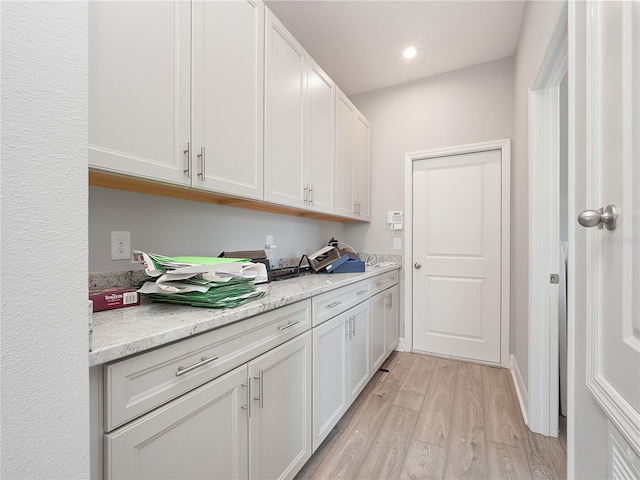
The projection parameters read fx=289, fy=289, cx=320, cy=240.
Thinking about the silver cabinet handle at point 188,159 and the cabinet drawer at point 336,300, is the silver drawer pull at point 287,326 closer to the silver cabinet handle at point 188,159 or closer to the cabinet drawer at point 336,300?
the cabinet drawer at point 336,300

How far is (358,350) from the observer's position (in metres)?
1.96

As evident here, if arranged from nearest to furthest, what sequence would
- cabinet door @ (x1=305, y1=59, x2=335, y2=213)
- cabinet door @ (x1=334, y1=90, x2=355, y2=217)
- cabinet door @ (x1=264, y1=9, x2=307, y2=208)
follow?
cabinet door @ (x1=264, y1=9, x2=307, y2=208) < cabinet door @ (x1=305, y1=59, x2=335, y2=213) < cabinet door @ (x1=334, y1=90, x2=355, y2=217)

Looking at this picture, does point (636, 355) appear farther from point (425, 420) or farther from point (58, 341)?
point (425, 420)

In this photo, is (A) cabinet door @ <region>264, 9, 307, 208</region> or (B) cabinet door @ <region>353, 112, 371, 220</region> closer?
(A) cabinet door @ <region>264, 9, 307, 208</region>

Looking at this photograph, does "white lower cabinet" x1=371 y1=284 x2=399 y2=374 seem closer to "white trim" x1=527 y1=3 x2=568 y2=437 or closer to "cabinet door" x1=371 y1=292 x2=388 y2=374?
"cabinet door" x1=371 y1=292 x2=388 y2=374

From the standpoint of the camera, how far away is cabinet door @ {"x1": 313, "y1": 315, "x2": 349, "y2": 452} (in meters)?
1.46

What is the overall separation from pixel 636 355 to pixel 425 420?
1.52 m

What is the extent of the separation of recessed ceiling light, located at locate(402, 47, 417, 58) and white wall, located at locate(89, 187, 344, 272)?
177 cm

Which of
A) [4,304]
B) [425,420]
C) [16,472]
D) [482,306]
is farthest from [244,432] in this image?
[482,306]

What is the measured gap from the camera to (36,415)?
46cm

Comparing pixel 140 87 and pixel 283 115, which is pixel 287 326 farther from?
pixel 283 115

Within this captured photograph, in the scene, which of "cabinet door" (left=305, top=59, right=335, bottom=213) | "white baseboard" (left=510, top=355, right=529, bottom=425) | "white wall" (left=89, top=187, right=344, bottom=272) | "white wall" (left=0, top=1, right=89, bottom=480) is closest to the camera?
"white wall" (left=0, top=1, right=89, bottom=480)

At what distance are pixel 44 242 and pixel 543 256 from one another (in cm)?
212

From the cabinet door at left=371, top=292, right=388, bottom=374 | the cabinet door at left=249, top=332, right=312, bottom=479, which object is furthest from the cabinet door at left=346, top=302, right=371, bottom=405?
the cabinet door at left=249, top=332, right=312, bottom=479
